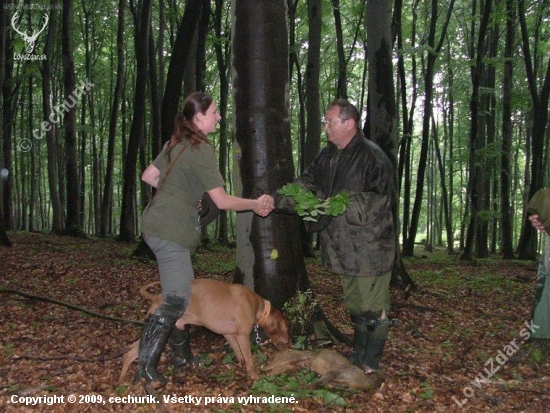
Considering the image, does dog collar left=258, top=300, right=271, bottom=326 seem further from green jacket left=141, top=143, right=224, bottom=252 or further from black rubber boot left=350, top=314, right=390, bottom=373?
green jacket left=141, top=143, right=224, bottom=252

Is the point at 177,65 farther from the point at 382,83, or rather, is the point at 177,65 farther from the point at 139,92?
the point at 382,83

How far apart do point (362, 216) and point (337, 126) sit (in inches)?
32.3

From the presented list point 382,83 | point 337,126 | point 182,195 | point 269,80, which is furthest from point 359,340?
point 382,83

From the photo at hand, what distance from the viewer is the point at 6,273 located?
26.9 feet

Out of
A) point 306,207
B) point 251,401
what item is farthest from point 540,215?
point 251,401

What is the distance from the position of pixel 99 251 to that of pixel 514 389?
10738mm

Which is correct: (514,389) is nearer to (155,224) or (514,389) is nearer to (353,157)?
(353,157)

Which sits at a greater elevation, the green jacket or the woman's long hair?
the woman's long hair

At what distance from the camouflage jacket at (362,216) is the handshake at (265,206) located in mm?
558

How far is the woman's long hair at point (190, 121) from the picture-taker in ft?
12.0

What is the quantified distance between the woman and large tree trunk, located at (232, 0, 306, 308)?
0.90m

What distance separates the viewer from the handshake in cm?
408

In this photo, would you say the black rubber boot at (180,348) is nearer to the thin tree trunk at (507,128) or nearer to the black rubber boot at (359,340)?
the black rubber boot at (359,340)
